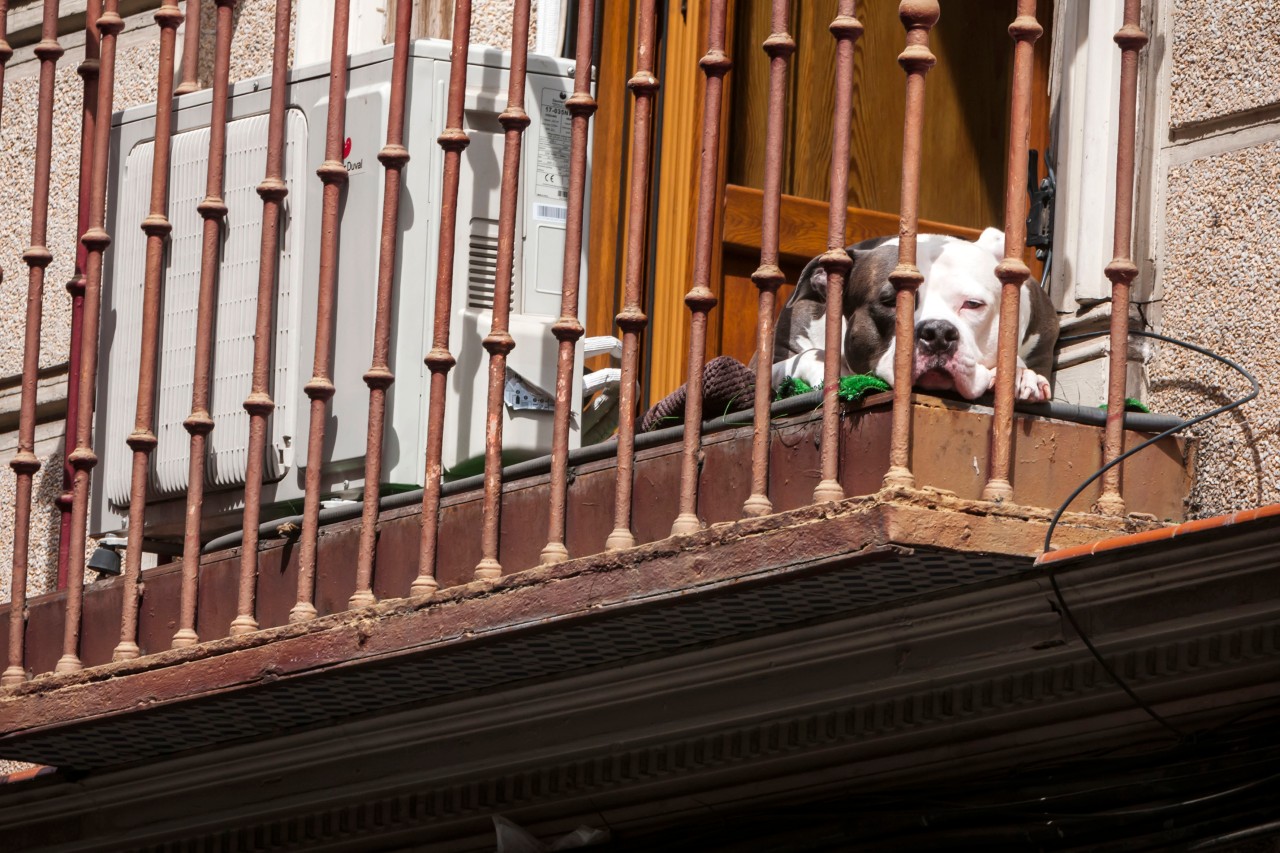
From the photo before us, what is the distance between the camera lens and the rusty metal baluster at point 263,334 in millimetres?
4793

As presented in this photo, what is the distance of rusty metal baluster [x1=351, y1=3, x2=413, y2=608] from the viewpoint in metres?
4.64

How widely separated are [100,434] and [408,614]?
1307 mm

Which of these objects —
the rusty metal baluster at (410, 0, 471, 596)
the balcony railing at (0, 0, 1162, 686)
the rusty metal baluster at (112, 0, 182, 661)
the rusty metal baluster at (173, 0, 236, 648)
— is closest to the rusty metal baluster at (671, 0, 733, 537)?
the balcony railing at (0, 0, 1162, 686)

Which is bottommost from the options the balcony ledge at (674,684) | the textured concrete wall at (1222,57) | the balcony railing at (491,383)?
the balcony ledge at (674,684)

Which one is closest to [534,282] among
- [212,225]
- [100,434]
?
[212,225]

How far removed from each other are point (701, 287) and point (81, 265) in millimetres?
2223

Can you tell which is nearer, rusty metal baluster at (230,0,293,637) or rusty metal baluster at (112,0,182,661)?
rusty metal baluster at (230,0,293,637)

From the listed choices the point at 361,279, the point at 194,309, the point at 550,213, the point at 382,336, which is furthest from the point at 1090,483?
the point at 194,309

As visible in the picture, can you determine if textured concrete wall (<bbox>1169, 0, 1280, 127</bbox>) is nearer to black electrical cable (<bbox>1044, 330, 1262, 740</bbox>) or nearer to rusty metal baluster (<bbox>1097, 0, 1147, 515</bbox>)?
black electrical cable (<bbox>1044, 330, 1262, 740</bbox>)

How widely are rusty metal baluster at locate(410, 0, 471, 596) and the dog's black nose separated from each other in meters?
0.90

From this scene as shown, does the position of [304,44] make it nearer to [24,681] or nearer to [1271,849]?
[24,681]

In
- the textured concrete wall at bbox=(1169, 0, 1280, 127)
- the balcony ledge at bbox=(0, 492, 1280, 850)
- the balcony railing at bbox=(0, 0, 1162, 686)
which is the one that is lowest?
the balcony ledge at bbox=(0, 492, 1280, 850)

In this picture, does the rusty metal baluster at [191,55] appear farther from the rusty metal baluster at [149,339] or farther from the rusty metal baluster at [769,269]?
the rusty metal baluster at [769,269]

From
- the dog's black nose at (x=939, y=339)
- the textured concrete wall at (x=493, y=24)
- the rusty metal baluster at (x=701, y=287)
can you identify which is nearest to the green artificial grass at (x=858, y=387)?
the dog's black nose at (x=939, y=339)
